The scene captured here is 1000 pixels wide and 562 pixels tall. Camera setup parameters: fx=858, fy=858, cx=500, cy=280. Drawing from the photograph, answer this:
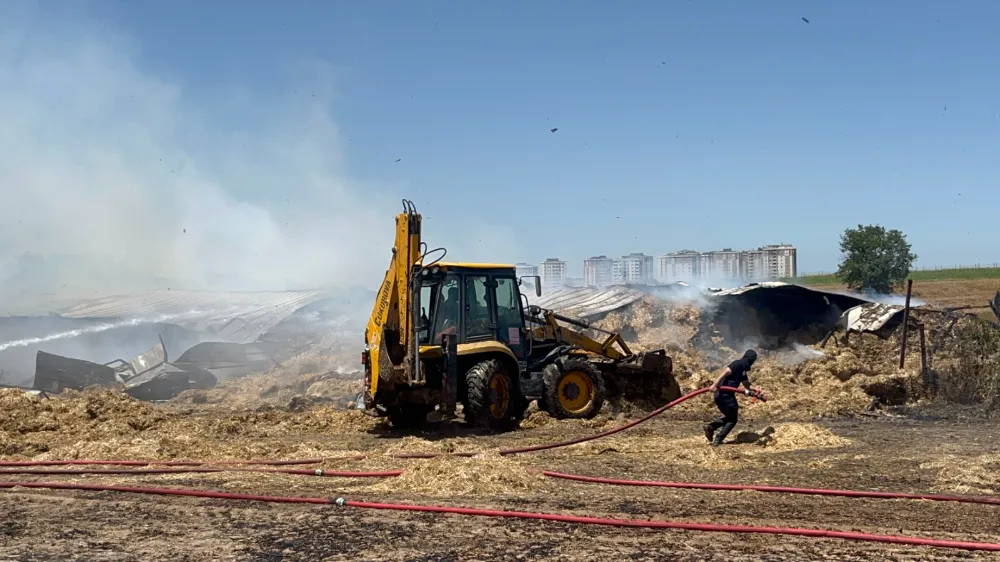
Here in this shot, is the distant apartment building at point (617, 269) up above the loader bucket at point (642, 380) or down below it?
above

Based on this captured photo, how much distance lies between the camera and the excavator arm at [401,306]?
12.6 meters

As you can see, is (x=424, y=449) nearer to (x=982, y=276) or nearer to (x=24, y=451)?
(x=24, y=451)

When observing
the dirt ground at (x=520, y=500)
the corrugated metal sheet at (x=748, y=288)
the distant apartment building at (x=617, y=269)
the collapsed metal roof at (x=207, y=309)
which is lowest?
the dirt ground at (x=520, y=500)

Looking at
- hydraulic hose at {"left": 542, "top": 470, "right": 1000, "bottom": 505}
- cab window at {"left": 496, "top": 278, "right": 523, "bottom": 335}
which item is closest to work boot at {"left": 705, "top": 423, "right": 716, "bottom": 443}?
hydraulic hose at {"left": 542, "top": 470, "right": 1000, "bottom": 505}

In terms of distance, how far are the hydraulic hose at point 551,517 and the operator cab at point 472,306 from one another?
4669mm

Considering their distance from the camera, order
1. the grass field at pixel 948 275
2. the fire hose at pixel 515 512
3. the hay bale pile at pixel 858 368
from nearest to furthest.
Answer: the fire hose at pixel 515 512 < the hay bale pile at pixel 858 368 < the grass field at pixel 948 275

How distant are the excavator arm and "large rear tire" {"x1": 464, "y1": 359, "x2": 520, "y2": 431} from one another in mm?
1035

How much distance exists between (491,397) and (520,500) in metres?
5.04

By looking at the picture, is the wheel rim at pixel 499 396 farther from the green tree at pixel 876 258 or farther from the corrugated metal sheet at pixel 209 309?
the green tree at pixel 876 258

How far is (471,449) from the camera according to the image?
1133cm

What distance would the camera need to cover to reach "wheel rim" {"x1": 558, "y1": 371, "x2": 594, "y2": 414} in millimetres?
14570

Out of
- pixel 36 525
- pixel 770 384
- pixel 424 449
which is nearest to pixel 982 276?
pixel 770 384

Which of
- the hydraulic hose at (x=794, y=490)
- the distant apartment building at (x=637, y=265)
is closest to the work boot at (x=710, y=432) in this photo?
the hydraulic hose at (x=794, y=490)

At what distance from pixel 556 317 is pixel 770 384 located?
504 cm
